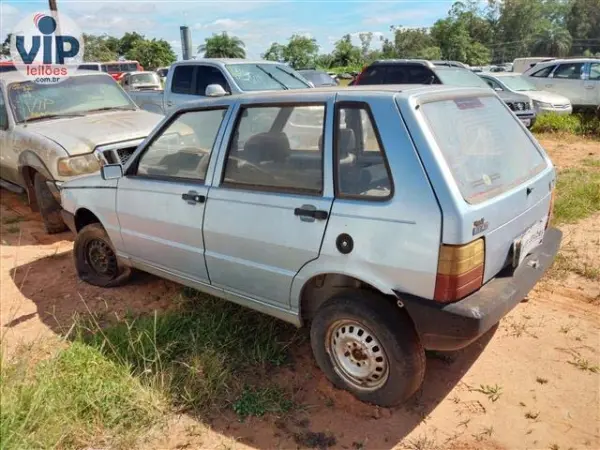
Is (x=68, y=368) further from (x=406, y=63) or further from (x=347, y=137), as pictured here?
(x=406, y=63)

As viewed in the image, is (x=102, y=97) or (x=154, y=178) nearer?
(x=154, y=178)

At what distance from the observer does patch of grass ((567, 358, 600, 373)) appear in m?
3.02

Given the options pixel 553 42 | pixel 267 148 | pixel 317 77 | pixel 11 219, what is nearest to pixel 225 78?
pixel 11 219

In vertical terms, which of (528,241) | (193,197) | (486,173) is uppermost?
(486,173)

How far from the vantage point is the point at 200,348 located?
3.29 metres

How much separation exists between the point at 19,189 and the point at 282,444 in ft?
18.6

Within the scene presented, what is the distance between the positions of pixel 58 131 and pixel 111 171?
2.57 meters

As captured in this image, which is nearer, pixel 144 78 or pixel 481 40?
pixel 144 78

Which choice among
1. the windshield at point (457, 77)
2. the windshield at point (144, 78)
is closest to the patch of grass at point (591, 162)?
the windshield at point (457, 77)

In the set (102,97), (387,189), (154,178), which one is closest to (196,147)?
(154,178)

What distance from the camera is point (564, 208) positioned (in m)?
5.72

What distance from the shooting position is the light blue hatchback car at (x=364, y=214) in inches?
92.8

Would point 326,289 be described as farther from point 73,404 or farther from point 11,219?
point 11,219

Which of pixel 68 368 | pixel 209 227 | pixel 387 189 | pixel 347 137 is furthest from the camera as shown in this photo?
pixel 209 227
